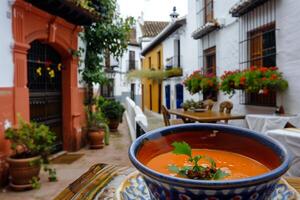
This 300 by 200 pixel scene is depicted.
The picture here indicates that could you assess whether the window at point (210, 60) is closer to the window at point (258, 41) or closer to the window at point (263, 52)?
the window at point (258, 41)

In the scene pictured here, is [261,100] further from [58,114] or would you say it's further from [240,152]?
[240,152]

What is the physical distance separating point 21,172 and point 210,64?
5243 millimetres

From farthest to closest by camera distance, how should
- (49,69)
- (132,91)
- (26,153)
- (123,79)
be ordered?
1. (132,91)
2. (123,79)
3. (49,69)
4. (26,153)

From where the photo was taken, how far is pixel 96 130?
21.4 ft

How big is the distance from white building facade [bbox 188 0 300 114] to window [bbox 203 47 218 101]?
0.08ft

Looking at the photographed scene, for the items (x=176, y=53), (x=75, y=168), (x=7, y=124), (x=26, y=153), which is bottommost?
(x=75, y=168)

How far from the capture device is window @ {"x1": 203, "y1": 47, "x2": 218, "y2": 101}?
7028mm

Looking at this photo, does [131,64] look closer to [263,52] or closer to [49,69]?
[49,69]

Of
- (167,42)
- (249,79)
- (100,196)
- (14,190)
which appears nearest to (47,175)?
(14,190)

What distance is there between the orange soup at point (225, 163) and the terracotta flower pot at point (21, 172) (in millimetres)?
3602

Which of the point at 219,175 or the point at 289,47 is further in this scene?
the point at 289,47

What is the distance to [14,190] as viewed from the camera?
149 inches

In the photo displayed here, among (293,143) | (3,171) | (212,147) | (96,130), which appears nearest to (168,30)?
(96,130)

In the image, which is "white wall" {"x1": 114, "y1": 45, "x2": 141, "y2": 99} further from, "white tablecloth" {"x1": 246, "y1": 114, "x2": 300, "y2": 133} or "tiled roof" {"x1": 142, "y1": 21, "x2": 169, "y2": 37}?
"white tablecloth" {"x1": 246, "y1": 114, "x2": 300, "y2": 133}
